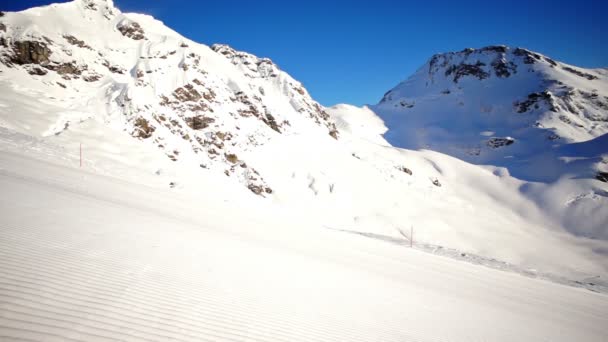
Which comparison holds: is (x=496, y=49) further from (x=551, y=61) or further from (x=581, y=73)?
(x=581, y=73)

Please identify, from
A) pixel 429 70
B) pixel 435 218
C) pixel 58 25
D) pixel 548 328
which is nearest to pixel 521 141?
pixel 435 218

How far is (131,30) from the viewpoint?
4447 cm

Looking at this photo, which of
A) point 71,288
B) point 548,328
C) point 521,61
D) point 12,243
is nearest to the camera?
point 71,288

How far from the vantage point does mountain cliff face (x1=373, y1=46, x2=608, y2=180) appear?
81.4m

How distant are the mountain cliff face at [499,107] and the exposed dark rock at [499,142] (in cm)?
25

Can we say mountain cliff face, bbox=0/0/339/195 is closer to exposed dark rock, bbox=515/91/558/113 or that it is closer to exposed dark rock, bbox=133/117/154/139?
exposed dark rock, bbox=133/117/154/139

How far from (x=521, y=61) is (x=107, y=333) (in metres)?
169

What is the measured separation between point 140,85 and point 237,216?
3011 centimetres

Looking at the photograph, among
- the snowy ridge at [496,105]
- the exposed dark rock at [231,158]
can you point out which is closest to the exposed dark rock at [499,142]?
the snowy ridge at [496,105]

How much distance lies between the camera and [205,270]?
5.80m

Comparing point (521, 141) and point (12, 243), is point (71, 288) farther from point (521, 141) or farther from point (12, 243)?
point (521, 141)

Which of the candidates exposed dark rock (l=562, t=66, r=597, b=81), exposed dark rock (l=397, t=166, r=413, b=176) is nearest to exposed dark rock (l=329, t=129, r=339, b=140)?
exposed dark rock (l=397, t=166, r=413, b=176)

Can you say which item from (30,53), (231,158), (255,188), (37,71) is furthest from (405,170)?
(30,53)

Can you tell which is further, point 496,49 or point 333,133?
point 496,49
